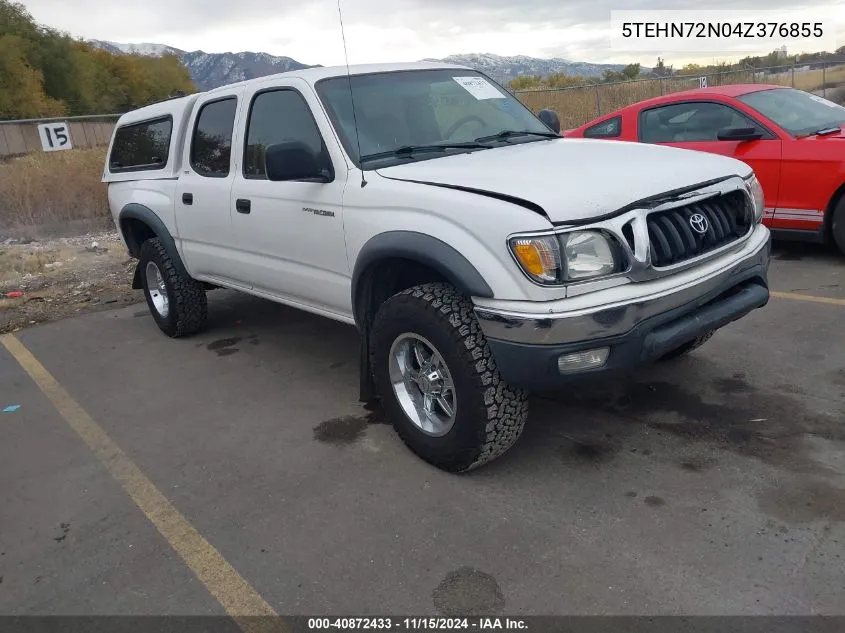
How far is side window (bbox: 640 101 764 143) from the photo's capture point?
22.7 ft

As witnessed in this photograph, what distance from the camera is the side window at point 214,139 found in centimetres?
477

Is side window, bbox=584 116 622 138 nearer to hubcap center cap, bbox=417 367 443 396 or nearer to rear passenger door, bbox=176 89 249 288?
rear passenger door, bbox=176 89 249 288

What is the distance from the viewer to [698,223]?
321cm

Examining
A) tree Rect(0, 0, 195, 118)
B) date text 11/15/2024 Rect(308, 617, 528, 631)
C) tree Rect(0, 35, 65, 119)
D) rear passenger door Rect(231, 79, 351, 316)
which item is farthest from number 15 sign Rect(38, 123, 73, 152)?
tree Rect(0, 35, 65, 119)

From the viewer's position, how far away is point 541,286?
2.88 metres

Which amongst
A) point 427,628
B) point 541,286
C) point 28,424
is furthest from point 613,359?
point 28,424

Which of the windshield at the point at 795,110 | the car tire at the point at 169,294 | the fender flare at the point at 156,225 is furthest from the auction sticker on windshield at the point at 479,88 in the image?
the windshield at the point at 795,110

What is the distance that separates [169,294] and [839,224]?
18.7 feet

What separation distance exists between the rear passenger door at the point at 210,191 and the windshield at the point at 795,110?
489 cm

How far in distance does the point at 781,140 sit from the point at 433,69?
369cm

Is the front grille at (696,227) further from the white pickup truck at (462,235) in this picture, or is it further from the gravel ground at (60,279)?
the gravel ground at (60,279)

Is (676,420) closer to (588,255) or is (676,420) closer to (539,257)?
(588,255)

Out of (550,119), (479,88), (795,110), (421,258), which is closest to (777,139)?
(795,110)

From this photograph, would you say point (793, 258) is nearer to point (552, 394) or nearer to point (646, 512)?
point (552, 394)
